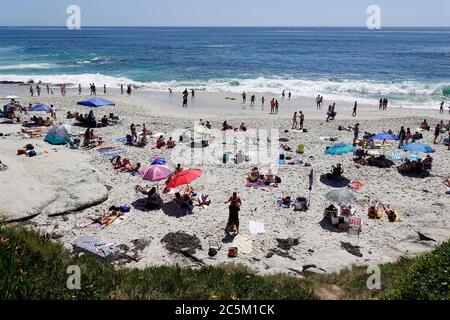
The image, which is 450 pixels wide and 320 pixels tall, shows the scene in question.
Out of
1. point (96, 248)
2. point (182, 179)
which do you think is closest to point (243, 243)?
point (182, 179)

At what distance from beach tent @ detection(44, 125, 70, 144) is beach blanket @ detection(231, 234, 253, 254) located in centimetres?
1350

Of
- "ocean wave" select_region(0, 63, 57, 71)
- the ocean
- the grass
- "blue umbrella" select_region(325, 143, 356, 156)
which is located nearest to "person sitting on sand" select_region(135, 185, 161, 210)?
the grass

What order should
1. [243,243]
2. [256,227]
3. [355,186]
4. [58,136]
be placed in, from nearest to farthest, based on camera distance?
[243,243] < [256,227] < [355,186] < [58,136]

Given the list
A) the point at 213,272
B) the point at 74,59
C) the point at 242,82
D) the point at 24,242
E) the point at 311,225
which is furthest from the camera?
the point at 74,59

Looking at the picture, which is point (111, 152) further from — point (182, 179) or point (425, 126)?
point (425, 126)

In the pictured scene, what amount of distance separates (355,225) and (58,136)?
650 inches

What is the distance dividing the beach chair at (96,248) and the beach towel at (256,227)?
4.58 m

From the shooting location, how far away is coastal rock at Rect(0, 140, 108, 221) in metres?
13.5

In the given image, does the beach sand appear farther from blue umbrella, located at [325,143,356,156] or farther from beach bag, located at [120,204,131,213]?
blue umbrella, located at [325,143,356,156]

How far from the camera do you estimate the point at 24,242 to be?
7.30 meters

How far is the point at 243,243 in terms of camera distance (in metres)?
12.6

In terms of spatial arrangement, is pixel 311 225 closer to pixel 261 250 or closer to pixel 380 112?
pixel 261 250

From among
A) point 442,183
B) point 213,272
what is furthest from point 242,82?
point 213,272
